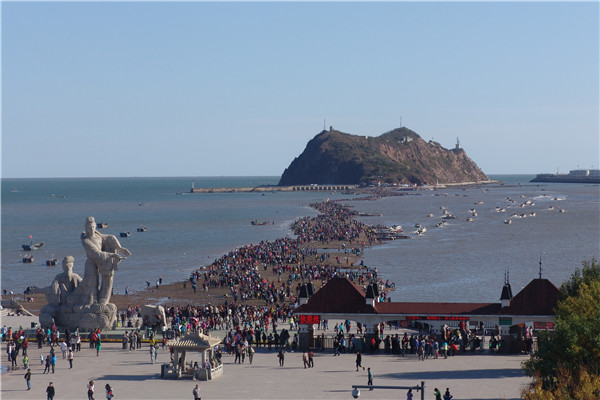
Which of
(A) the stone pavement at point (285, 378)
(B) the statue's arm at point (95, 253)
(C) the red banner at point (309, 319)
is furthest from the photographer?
(B) the statue's arm at point (95, 253)

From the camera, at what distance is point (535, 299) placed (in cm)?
3453

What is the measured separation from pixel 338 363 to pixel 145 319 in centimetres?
1200

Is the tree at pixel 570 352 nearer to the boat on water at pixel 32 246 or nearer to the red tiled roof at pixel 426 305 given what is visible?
the red tiled roof at pixel 426 305

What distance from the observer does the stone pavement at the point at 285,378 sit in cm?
2808

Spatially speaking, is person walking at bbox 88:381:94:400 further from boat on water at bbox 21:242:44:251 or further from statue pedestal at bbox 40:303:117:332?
boat on water at bbox 21:242:44:251

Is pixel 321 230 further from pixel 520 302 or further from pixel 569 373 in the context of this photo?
pixel 569 373

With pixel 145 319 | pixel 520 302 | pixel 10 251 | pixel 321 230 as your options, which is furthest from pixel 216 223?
pixel 520 302

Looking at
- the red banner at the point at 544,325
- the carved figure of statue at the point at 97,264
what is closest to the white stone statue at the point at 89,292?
the carved figure of statue at the point at 97,264

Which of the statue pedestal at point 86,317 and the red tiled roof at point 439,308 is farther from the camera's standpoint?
the statue pedestal at point 86,317

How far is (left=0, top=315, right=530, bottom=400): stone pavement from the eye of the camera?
92.1 feet

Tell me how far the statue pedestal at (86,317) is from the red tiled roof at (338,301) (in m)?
9.25

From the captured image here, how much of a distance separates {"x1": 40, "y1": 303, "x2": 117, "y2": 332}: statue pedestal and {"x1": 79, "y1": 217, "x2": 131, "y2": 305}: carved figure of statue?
15.1 inches

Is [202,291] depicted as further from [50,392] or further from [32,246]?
[32,246]

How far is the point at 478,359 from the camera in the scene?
109 ft
